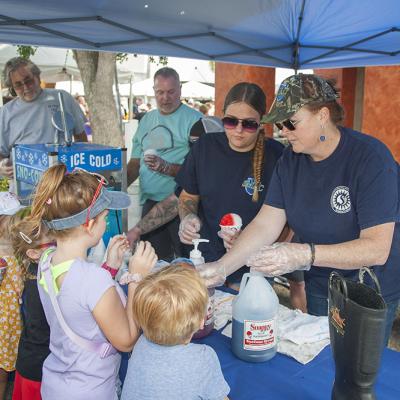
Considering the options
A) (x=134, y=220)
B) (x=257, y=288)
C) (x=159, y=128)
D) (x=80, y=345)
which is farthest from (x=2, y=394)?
(x=134, y=220)

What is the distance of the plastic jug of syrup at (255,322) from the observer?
146 centimetres

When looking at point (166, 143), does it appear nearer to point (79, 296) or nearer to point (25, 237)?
point (25, 237)

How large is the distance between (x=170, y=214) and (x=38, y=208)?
5.99ft

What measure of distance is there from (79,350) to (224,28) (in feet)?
8.69

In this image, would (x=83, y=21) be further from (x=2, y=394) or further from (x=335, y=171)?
(x=2, y=394)

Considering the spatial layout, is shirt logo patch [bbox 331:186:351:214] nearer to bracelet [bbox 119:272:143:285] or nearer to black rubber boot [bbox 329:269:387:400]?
black rubber boot [bbox 329:269:387:400]

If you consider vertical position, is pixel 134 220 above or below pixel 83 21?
below

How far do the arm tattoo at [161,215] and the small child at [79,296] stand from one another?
1695mm

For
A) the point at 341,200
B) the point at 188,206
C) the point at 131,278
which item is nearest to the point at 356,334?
the point at 131,278

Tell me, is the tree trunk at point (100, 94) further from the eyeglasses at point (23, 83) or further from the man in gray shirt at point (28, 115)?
the eyeglasses at point (23, 83)

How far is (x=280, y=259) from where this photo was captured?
159cm

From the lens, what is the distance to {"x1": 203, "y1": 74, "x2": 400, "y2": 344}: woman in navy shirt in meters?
1.67

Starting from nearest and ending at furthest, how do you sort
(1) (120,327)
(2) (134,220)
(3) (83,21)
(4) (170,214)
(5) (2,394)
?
(1) (120,327) → (5) (2,394) → (3) (83,21) → (4) (170,214) → (2) (134,220)

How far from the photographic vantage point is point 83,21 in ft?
9.21
